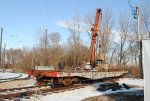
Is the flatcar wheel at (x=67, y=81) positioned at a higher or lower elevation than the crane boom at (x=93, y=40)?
lower

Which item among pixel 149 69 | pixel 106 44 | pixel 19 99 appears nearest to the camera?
pixel 149 69

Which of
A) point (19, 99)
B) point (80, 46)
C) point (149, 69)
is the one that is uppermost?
point (80, 46)

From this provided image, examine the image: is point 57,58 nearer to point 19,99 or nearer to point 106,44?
point 106,44

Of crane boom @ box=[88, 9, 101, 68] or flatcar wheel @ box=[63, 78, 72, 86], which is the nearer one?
flatcar wheel @ box=[63, 78, 72, 86]

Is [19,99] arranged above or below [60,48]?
below

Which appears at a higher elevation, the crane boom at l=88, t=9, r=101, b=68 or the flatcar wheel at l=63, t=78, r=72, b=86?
the crane boom at l=88, t=9, r=101, b=68

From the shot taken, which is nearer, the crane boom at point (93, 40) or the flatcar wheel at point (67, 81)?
the flatcar wheel at point (67, 81)

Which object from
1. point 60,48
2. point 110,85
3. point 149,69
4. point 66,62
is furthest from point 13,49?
point 149,69

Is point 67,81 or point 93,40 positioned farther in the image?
point 93,40

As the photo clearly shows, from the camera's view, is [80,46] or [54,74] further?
[80,46]

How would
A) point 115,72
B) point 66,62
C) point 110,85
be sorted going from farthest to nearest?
1. point 66,62
2. point 115,72
3. point 110,85

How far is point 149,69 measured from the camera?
10156 millimetres

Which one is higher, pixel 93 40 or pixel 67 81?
pixel 93 40

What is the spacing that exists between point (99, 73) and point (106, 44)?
39.4 metres
